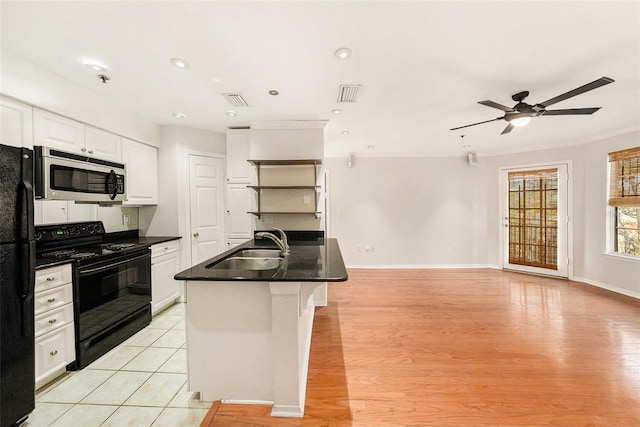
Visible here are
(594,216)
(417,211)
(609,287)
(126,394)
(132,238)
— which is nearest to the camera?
(126,394)

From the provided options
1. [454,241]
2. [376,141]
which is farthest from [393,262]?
[376,141]

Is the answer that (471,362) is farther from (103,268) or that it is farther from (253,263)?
(103,268)

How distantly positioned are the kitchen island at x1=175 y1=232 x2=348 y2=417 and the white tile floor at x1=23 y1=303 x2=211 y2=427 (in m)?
0.21

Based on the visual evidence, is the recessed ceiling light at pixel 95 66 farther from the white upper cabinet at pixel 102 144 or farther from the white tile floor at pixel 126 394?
the white tile floor at pixel 126 394

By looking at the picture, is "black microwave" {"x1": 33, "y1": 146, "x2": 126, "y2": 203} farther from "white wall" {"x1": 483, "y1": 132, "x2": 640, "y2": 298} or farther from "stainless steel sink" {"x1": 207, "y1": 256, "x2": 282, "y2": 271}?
"white wall" {"x1": 483, "y1": 132, "x2": 640, "y2": 298}

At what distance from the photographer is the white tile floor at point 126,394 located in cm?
162

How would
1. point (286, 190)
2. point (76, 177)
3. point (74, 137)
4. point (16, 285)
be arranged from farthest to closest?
point (286, 190) < point (74, 137) < point (76, 177) < point (16, 285)

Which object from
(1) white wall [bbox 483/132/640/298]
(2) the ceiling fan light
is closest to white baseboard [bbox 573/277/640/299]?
(1) white wall [bbox 483/132/640/298]

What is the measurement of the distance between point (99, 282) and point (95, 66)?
1872 mm

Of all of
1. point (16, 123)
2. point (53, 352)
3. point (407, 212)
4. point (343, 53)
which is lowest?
point (53, 352)

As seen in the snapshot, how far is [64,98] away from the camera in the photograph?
231cm

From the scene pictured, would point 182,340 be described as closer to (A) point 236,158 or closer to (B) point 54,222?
A: (B) point 54,222

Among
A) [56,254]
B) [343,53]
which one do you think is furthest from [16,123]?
[343,53]

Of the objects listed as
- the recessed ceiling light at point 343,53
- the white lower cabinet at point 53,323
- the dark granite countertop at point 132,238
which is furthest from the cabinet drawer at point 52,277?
the recessed ceiling light at point 343,53
